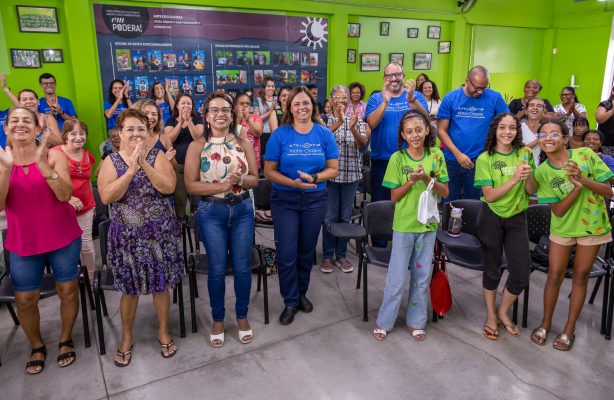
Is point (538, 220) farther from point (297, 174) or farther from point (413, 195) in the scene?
point (297, 174)

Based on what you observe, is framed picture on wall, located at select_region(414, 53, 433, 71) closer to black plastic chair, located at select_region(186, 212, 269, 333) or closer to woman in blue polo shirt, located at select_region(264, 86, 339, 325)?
woman in blue polo shirt, located at select_region(264, 86, 339, 325)

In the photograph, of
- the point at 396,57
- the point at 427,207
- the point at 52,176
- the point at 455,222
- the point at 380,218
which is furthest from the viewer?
the point at 396,57

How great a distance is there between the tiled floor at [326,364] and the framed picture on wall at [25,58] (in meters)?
4.17

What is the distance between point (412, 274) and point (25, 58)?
20.0ft

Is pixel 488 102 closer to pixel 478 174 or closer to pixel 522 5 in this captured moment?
pixel 478 174

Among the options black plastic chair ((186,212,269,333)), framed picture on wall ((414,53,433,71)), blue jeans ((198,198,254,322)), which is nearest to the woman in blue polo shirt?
black plastic chair ((186,212,269,333))

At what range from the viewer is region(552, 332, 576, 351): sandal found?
3.00 m

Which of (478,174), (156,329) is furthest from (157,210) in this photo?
(478,174)

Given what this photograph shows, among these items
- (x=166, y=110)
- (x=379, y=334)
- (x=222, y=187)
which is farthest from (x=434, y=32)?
(x=222, y=187)

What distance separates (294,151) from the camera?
313 cm

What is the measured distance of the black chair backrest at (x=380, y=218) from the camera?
360 centimetres

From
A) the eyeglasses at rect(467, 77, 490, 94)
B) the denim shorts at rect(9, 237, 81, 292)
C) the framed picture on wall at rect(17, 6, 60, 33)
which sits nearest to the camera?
the denim shorts at rect(9, 237, 81, 292)

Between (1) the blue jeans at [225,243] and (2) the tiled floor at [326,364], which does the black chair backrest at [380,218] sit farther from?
(1) the blue jeans at [225,243]

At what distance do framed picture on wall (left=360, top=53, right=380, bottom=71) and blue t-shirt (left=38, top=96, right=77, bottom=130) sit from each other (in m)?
5.17
